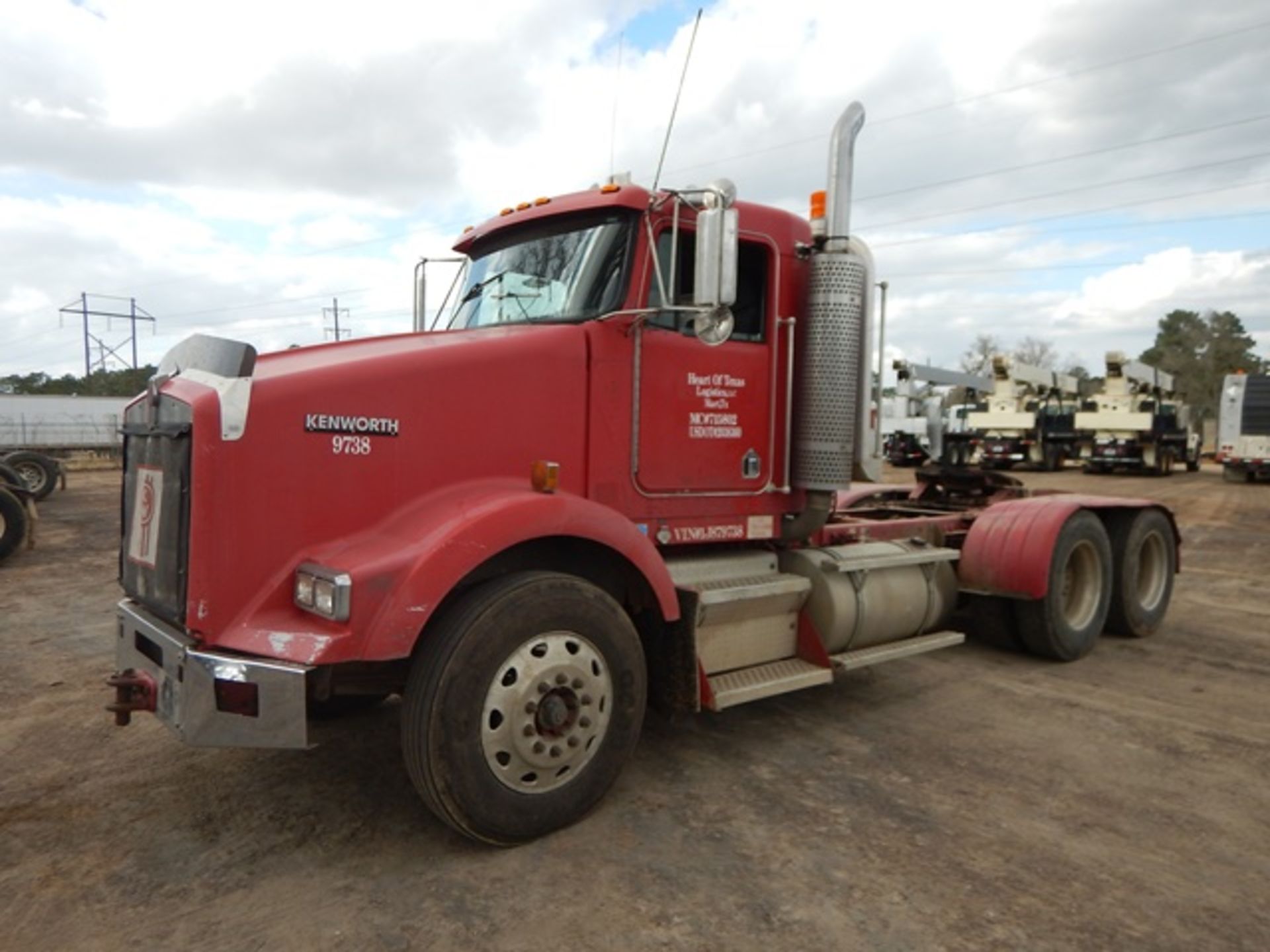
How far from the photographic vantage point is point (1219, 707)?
5164mm

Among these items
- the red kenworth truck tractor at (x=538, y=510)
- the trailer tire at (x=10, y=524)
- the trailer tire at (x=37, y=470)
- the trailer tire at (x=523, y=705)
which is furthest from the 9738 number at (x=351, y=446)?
the trailer tire at (x=37, y=470)

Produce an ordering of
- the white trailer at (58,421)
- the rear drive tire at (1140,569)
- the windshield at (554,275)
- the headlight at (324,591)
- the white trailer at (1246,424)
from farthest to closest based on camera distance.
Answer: the white trailer at (58,421), the white trailer at (1246,424), the rear drive tire at (1140,569), the windshield at (554,275), the headlight at (324,591)

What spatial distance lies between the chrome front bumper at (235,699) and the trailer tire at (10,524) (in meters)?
8.94

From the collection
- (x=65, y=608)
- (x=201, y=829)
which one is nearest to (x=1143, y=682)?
(x=201, y=829)

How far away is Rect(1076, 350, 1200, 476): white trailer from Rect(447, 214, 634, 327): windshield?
26.4 m

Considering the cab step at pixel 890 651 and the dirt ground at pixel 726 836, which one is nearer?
the dirt ground at pixel 726 836

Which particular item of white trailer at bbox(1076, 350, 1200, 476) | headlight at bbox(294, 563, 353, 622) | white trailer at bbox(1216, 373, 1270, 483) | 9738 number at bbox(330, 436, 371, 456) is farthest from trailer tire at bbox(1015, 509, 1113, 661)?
white trailer at bbox(1076, 350, 1200, 476)

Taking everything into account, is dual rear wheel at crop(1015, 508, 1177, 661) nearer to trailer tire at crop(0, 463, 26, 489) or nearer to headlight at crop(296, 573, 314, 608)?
headlight at crop(296, 573, 314, 608)

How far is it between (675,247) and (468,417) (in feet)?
3.96

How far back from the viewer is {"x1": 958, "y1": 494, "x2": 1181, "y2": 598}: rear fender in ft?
19.3

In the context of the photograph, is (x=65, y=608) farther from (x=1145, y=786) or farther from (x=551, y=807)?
(x=1145, y=786)

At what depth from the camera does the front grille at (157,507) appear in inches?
123

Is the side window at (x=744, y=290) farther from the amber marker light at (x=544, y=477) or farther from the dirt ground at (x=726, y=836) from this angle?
the dirt ground at (x=726, y=836)

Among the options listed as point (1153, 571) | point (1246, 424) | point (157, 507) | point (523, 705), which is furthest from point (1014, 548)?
point (1246, 424)
